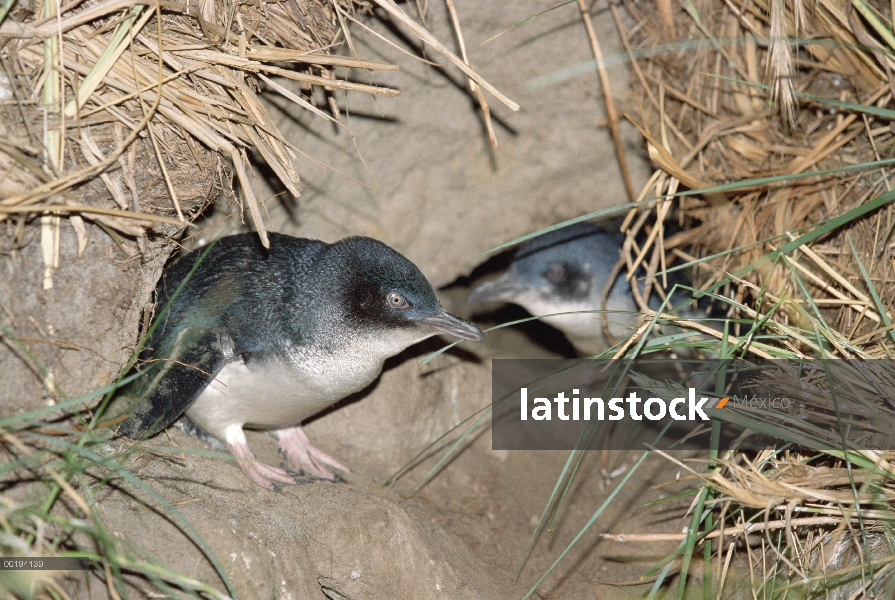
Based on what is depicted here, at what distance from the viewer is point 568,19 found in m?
3.44

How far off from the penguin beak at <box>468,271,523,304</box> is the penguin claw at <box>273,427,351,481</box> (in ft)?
4.52

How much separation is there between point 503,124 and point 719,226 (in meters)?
1.17

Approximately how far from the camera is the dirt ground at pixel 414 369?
2137 millimetres

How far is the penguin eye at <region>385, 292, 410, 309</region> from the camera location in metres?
2.90

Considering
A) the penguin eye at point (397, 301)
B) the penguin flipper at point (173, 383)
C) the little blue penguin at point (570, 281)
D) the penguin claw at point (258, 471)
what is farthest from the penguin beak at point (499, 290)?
the penguin flipper at point (173, 383)

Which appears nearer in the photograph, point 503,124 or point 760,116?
point 760,116

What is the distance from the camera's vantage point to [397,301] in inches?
115

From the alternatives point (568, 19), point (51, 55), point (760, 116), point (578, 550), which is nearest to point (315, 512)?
point (578, 550)

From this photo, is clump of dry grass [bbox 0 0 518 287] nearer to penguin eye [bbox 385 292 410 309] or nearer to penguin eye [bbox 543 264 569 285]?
penguin eye [bbox 385 292 410 309]

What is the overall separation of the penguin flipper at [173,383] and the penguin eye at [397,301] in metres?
0.62

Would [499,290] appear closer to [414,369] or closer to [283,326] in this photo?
[414,369]

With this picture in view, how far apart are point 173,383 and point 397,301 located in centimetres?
88

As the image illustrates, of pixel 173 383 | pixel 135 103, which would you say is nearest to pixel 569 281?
pixel 173 383

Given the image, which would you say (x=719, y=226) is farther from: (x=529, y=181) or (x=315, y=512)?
(x=315, y=512)
